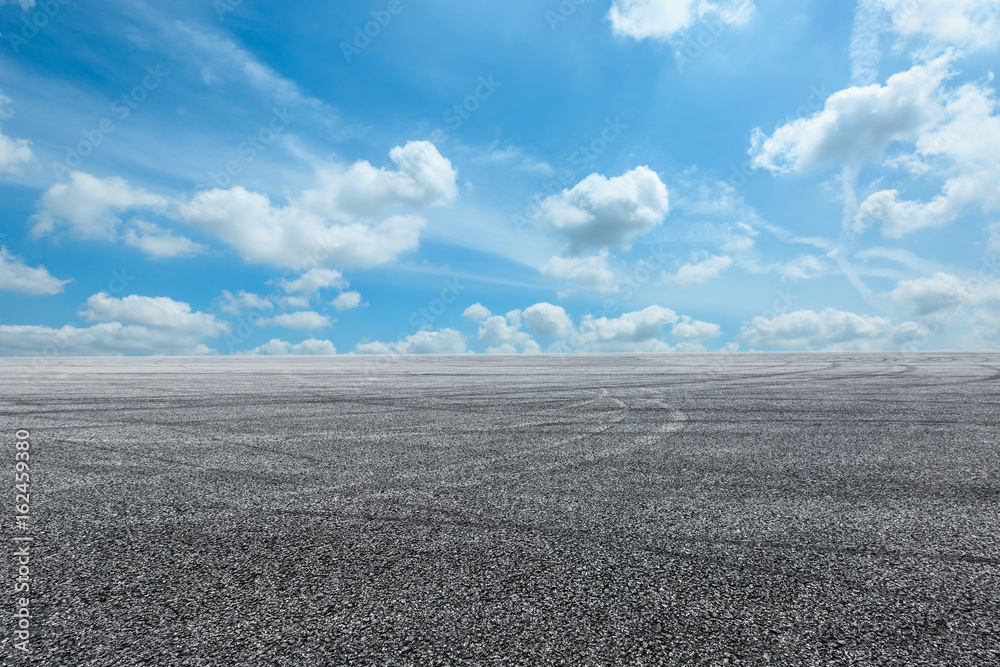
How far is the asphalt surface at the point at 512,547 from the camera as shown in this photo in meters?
2.03

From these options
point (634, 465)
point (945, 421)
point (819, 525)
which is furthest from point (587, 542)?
point (945, 421)

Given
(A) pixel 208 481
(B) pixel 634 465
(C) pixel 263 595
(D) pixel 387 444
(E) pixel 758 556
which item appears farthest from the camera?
(D) pixel 387 444

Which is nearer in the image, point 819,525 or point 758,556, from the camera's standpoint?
point 758,556

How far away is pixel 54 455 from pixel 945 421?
422 inches

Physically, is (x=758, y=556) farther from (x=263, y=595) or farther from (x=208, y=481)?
(x=208, y=481)

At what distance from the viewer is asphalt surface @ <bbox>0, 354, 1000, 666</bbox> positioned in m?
2.03

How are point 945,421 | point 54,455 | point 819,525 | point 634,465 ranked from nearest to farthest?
1. point 819,525
2. point 634,465
3. point 54,455
4. point 945,421

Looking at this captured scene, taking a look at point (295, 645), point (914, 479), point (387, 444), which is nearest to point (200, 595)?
point (295, 645)

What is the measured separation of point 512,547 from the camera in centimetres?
284

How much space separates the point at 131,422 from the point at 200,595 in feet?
20.3

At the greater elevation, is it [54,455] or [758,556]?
[54,455]

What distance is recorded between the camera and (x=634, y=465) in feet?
15.4

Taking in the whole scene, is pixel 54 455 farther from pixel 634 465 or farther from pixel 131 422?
pixel 634 465

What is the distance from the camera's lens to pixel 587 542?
9.57 feet
